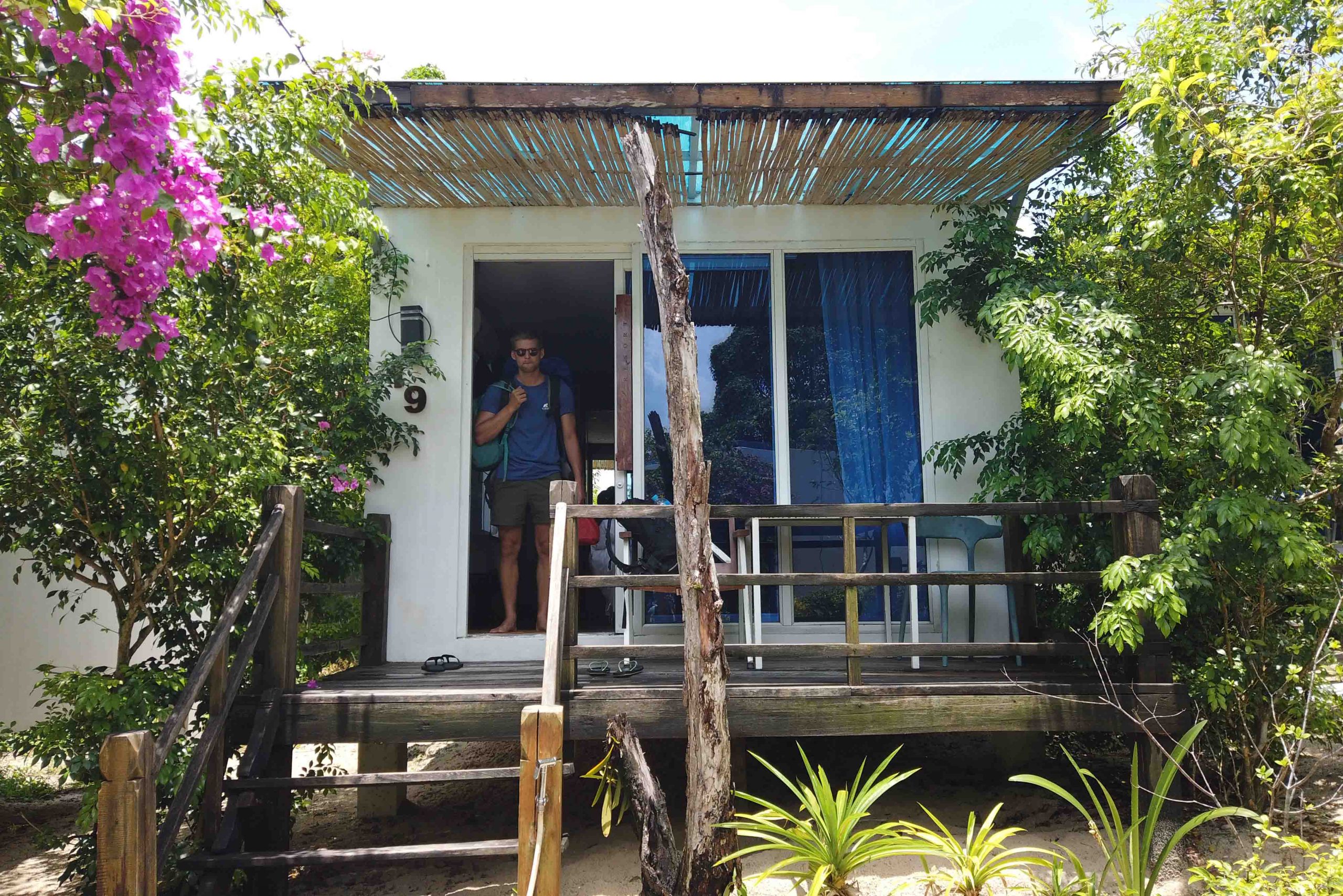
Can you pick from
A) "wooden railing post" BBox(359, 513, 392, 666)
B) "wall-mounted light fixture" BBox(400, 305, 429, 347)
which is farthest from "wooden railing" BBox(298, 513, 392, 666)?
"wall-mounted light fixture" BBox(400, 305, 429, 347)

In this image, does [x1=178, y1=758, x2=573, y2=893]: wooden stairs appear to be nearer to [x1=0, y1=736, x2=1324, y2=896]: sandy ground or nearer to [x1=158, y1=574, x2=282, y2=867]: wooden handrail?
[x1=158, y1=574, x2=282, y2=867]: wooden handrail

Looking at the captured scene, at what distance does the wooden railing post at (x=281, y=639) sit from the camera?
3791 mm

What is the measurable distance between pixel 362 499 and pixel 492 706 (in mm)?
1855

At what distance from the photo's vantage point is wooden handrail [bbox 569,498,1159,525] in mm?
3902

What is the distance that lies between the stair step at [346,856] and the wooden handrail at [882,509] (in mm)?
1331

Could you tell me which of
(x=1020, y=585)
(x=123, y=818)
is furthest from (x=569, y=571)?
(x=1020, y=585)

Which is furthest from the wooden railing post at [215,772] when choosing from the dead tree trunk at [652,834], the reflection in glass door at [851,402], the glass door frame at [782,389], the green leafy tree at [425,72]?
the green leafy tree at [425,72]

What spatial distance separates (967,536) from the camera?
4.80 m

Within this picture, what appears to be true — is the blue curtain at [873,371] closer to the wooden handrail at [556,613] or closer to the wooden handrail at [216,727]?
the wooden handrail at [556,613]

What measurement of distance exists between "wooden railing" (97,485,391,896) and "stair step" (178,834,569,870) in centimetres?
10

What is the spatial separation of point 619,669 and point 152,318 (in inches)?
104

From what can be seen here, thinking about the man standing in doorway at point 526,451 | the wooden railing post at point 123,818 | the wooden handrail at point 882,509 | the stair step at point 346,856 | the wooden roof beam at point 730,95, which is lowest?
the stair step at point 346,856

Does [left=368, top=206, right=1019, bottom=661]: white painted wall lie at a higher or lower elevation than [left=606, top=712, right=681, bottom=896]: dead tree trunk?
higher

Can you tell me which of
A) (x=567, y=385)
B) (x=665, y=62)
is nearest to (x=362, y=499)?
(x=567, y=385)
